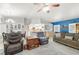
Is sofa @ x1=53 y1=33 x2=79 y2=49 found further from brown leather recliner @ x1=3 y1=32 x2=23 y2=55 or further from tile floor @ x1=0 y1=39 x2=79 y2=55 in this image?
brown leather recliner @ x1=3 y1=32 x2=23 y2=55

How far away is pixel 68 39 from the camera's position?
2836 millimetres

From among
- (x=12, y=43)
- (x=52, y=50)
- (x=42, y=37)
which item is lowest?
(x=52, y=50)

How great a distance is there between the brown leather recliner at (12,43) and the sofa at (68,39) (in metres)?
0.93

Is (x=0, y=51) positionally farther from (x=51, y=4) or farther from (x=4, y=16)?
(x=51, y=4)

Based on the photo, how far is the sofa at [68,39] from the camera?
267cm

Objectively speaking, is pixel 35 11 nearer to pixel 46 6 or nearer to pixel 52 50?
pixel 46 6

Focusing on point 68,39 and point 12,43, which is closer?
point 12,43

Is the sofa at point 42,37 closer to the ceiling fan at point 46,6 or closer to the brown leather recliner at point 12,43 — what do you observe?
the brown leather recliner at point 12,43

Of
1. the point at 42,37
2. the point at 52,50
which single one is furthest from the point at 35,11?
the point at 52,50

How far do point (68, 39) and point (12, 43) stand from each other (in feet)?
4.99

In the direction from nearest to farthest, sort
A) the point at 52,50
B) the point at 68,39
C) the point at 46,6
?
the point at 46,6 < the point at 52,50 < the point at 68,39

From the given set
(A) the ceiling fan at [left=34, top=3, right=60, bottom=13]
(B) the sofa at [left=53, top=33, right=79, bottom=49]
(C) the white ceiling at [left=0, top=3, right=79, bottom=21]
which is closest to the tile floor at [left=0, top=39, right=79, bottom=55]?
(B) the sofa at [left=53, top=33, right=79, bottom=49]

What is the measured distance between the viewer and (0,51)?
2.57 m
